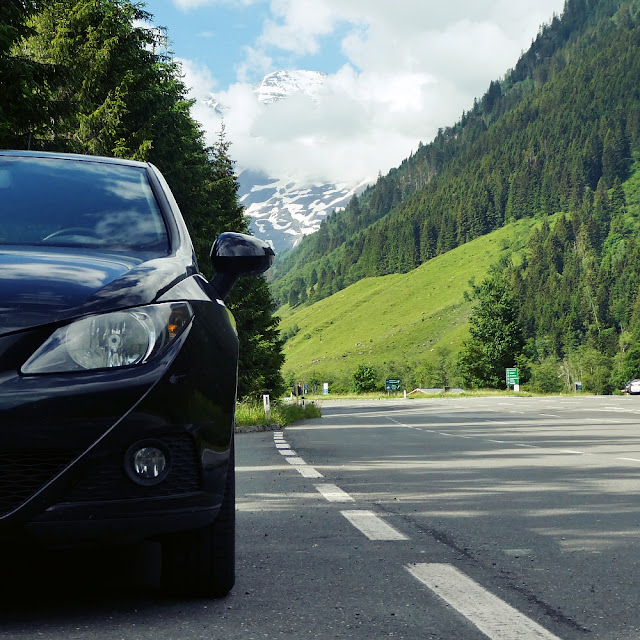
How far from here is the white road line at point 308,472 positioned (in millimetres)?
10024

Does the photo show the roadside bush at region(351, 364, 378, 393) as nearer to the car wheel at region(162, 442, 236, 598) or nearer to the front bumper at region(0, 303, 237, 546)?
the car wheel at region(162, 442, 236, 598)

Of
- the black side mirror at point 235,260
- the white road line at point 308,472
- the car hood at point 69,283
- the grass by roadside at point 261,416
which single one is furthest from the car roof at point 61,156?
the grass by roadside at point 261,416

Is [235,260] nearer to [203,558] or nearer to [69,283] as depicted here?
[69,283]

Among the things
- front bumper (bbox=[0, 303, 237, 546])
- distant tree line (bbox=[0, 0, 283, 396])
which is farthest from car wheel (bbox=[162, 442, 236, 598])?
distant tree line (bbox=[0, 0, 283, 396])

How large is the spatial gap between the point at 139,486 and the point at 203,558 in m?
0.60

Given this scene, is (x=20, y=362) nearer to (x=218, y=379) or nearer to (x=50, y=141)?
(x=218, y=379)

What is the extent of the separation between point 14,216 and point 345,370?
189634 mm

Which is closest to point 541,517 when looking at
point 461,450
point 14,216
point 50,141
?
point 14,216

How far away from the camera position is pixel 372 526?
Answer: 6277 millimetres

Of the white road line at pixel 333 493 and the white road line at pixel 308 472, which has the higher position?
the white road line at pixel 308 472

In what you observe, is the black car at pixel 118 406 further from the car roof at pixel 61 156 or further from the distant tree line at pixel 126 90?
the distant tree line at pixel 126 90

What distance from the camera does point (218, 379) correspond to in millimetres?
3727

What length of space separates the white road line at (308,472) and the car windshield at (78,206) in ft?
17.9

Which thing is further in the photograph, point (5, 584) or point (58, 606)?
point (5, 584)
